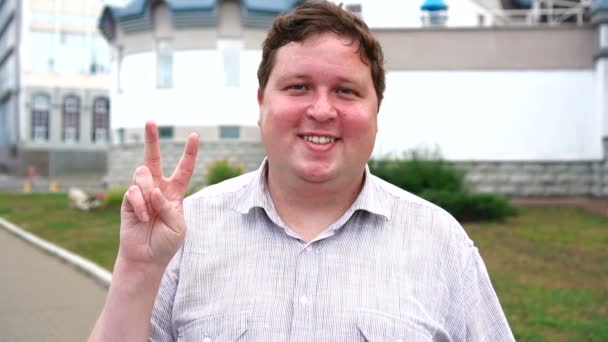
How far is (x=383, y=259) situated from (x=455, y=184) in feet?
48.0

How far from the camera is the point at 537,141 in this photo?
20141 mm

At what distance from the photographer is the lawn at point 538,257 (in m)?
6.92

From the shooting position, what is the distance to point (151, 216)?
2.52 metres

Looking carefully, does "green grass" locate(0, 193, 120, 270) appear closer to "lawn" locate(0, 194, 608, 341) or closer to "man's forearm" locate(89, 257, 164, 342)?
"lawn" locate(0, 194, 608, 341)

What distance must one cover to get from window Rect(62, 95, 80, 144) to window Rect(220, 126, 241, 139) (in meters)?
32.9

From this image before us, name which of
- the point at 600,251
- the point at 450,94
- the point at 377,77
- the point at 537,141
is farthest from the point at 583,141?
the point at 377,77

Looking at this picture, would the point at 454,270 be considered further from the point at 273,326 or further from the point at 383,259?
the point at 273,326

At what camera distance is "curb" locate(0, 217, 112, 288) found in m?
10.2

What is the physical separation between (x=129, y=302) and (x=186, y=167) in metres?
0.48

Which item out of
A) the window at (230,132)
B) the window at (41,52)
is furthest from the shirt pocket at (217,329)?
the window at (41,52)

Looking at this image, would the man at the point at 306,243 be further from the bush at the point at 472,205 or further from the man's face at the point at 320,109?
the bush at the point at 472,205

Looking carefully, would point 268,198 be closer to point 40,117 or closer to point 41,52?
point 40,117

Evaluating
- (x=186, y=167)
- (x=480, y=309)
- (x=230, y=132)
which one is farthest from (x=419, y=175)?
(x=186, y=167)

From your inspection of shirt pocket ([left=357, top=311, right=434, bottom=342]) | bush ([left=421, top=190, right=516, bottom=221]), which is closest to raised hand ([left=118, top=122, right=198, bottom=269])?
shirt pocket ([left=357, top=311, right=434, bottom=342])
